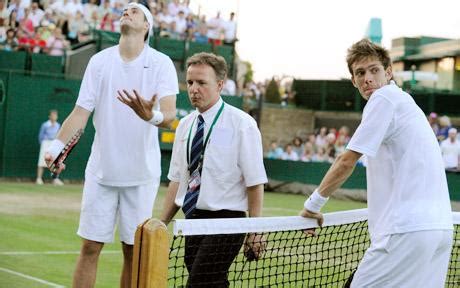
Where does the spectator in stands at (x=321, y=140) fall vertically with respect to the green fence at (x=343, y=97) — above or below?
below

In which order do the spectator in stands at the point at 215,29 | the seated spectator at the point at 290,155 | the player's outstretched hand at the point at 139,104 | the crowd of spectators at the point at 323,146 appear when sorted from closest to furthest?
the player's outstretched hand at the point at 139,104 → the crowd of spectators at the point at 323,146 → the seated spectator at the point at 290,155 → the spectator in stands at the point at 215,29

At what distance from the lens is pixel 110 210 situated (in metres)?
6.51

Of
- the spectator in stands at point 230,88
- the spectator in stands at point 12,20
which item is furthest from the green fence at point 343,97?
the spectator in stands at point 12,20

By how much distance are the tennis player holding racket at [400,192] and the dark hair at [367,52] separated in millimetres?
238

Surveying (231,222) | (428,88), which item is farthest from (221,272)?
(428,88)

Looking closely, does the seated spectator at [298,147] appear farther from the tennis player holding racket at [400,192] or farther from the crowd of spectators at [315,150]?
the tennis player holding racket at [400,192]

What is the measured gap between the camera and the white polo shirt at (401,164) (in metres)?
5.04

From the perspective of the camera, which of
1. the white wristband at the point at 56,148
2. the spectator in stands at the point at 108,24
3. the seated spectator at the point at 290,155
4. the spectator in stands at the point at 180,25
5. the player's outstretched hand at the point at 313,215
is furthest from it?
the spectator in stands at the point at 180,25

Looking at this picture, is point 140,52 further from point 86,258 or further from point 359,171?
point 359,171

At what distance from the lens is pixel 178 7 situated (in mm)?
28734

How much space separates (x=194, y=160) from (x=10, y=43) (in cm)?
1907

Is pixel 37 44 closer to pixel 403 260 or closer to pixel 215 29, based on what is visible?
pixel 215 29

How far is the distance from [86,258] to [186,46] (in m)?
21.7

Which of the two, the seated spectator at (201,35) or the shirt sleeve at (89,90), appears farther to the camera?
the seated spectator at (201,35)
